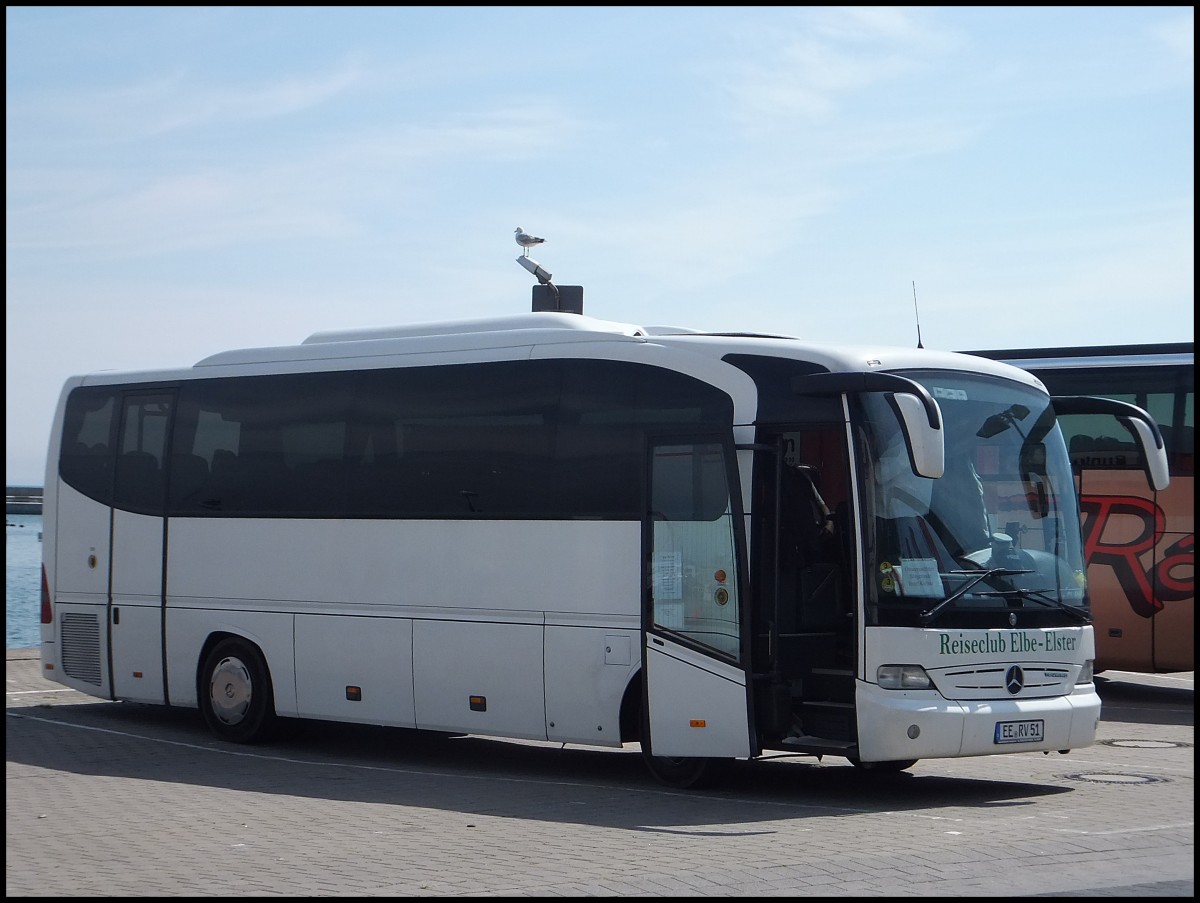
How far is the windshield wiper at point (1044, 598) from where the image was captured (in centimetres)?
1204

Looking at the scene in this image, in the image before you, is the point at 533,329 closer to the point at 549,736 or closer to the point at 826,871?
the point at 549,736

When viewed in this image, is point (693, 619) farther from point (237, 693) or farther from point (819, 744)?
point (237, 693)

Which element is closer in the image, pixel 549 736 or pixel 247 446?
pixel 549 736

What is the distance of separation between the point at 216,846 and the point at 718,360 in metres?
5.08

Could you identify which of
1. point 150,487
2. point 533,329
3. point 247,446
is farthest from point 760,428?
point 150,487

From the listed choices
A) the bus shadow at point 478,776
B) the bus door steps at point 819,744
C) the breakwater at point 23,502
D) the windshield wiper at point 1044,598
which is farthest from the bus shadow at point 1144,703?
the breakwater at point 23,502

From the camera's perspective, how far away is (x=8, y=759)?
48.3ft

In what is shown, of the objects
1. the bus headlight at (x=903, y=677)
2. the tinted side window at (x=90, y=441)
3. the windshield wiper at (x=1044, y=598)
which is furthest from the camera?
the tinted side window at (x=90, y=441)

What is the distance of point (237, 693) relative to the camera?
1587cm

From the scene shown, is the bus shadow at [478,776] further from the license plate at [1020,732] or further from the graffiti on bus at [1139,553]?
the graffiti on bus at [1139,553]

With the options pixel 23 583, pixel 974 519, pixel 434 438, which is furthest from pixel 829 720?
pixel 23 583

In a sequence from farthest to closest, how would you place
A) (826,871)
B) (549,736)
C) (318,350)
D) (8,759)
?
1. (318,350)
2. (8,759)
3. (549,736)
4. (826,871)

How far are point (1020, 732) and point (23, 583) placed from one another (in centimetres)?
6231

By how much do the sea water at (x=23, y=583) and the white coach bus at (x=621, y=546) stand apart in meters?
3.29
